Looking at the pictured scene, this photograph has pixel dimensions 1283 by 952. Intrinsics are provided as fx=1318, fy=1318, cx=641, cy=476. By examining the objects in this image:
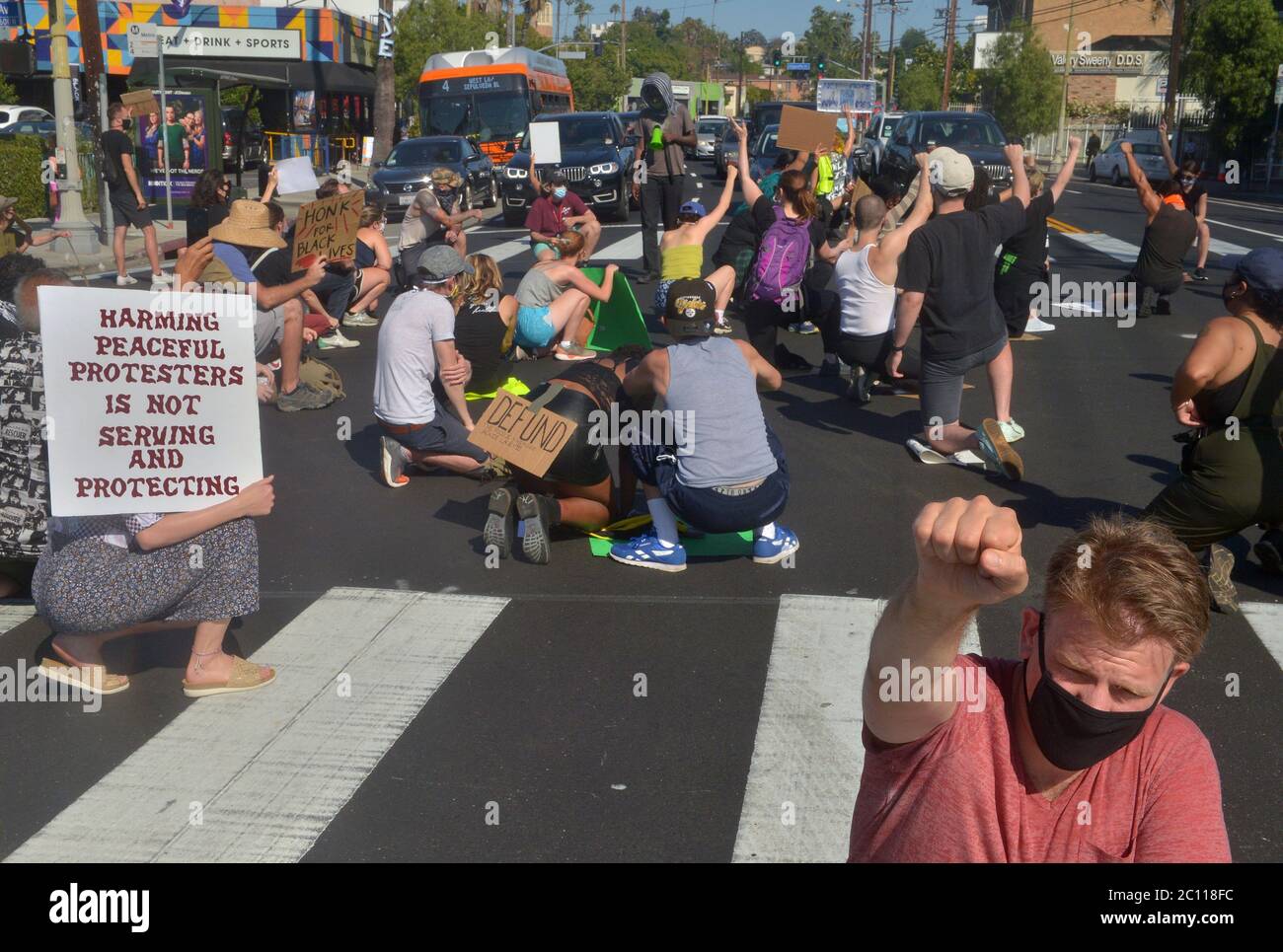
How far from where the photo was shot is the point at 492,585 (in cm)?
656

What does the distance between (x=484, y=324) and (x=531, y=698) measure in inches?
172

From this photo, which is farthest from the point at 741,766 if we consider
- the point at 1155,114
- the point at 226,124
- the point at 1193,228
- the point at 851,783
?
the point at 1155,114

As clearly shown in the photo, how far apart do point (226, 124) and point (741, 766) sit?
34.2 meters

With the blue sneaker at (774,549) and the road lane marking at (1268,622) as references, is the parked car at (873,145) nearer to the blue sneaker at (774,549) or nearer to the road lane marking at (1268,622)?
the blue sneaker at (774,549)

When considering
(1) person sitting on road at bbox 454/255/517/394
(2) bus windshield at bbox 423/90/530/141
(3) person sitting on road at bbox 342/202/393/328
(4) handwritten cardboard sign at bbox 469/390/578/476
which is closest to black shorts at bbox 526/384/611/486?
(4) handwritten cardboard sign at bbox 469/390/578/476

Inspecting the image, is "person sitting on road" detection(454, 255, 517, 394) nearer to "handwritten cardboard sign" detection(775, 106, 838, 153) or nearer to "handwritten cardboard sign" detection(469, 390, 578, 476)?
"handwritten cardboard sign" detection(469, 390, 578, 476)

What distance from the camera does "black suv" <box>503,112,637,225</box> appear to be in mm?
24594

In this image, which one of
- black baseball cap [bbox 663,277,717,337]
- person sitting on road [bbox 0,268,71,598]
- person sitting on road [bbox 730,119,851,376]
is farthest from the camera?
person sitting on road [bbox 730,119,851,376]

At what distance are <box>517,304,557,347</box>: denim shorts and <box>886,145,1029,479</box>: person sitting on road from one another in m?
3.49

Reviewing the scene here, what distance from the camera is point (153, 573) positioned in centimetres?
497

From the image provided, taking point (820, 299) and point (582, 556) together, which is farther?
point (820, 299)

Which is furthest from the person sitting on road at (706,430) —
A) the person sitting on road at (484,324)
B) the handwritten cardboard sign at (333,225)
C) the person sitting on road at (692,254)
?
the person sitting on road at (692,254)

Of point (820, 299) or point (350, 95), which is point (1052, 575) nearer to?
point (820, 299)

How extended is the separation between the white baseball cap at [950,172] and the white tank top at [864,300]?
180 centimetres
